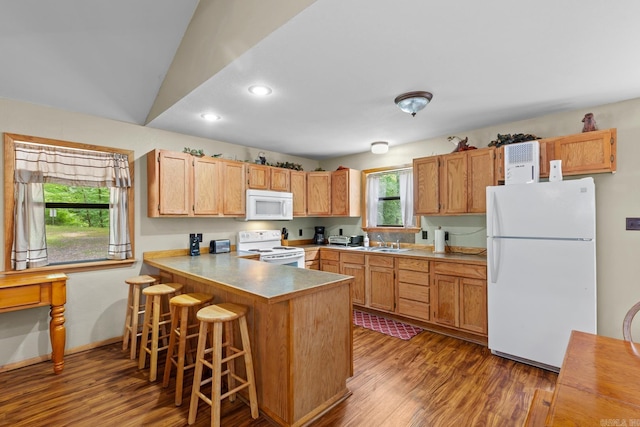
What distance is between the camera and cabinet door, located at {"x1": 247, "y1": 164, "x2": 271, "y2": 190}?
4086 mm

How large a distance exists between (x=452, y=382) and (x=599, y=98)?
284 cm

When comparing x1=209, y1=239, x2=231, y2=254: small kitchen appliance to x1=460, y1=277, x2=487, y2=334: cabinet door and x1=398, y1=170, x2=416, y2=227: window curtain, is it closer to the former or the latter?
x1=398, y1=170, x2=416, y2=227: window curtain

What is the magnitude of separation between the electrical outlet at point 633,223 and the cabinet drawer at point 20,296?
520 cm

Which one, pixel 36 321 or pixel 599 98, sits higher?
pixel 599 98

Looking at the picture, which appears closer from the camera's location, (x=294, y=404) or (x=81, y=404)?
(x=294, y=404)

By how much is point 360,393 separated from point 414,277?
5.44 feet

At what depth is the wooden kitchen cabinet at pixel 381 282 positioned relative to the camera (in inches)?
151

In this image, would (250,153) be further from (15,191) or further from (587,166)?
(587,166)

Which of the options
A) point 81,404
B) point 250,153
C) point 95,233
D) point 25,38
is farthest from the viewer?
point 250,153

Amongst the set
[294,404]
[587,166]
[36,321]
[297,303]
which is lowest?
[294,404]

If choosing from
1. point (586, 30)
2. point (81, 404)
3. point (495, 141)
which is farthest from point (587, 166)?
point (81, 404)

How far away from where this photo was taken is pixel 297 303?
1.92 m

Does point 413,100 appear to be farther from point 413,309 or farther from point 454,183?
point 413,309

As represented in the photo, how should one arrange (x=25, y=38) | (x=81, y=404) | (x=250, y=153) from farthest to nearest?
(x=250, y=153), (x=25, y=38), (x=81, y=404)
